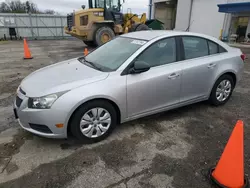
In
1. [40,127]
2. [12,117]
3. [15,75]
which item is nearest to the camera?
[40,127]

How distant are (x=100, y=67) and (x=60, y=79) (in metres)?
0.65

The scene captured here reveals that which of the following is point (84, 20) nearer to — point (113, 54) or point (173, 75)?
point (113, 54)

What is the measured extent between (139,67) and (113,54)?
2.35 ft

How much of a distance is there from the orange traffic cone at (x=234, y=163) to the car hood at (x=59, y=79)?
175cm

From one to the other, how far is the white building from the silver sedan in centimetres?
1396

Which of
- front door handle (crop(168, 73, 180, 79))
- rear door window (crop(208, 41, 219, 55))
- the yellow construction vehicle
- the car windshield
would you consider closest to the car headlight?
the car windshield

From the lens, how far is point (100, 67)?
10.4ft

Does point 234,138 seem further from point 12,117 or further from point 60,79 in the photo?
point 12,117

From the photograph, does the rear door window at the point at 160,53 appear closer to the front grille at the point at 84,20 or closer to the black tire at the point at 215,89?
the black tire at the point at 215,89

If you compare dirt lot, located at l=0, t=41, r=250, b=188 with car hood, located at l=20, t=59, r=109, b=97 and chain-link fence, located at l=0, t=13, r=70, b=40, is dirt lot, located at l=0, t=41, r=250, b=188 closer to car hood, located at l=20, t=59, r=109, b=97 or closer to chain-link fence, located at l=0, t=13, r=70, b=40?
car hood, located at l=20, t=59, r=109, b=97

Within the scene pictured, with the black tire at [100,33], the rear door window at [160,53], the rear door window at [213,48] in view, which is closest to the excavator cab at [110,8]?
the black tire at [100,33]

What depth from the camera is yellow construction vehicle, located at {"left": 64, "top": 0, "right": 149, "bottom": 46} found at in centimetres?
1123

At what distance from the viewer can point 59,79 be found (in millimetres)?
2883

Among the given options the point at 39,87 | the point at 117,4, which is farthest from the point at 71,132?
the point at 117,4
